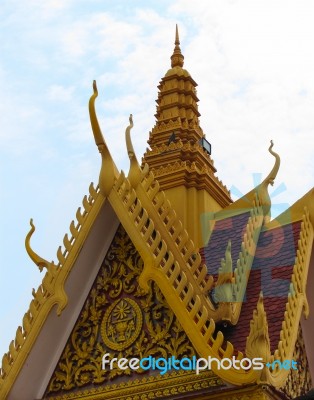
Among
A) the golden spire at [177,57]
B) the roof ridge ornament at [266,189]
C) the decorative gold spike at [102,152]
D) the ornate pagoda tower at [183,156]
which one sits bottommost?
the decorative gold spike at [102,152]

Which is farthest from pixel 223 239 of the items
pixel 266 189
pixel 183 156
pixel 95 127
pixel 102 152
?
pixel 183 156

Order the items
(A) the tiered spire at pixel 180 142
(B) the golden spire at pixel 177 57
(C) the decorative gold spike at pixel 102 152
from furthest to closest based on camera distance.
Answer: (B) the golden spire at pixel 177 57, (A) the tiered spire at pixel 180 142, (C) the decorative gold spike at pixel 102 152

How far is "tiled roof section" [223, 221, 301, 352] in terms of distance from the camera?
8.70 meters

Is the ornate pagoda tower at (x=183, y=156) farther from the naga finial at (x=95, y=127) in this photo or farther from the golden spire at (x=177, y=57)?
the naga finial at (x=95, y=127)

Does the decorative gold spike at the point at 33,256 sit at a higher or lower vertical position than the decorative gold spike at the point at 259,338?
higher

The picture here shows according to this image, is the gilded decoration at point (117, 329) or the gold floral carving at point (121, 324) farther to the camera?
the gold floral carving at point (121, 324)

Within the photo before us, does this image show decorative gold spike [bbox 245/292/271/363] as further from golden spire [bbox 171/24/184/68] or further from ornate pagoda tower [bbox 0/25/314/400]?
golden spire [bbox 171/24/184/68]

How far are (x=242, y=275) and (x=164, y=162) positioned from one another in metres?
3.61

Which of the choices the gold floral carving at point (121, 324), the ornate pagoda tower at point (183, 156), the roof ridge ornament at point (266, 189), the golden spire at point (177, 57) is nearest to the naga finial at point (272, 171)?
the roof ridge ornament at point (266, 189)

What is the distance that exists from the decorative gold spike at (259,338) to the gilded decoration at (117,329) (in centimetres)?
77

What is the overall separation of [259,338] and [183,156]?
4719mm

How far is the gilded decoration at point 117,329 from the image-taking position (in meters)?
8.91

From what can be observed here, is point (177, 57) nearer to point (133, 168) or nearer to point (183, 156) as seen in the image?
point (183, 156)

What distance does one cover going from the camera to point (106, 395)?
8922 mm
